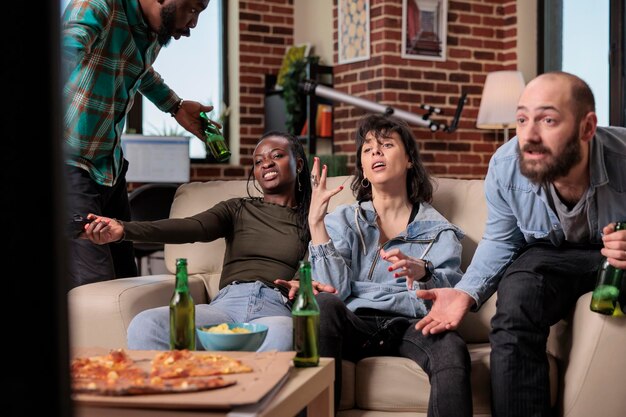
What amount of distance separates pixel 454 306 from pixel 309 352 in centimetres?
65

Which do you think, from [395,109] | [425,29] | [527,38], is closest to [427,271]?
[395,109]

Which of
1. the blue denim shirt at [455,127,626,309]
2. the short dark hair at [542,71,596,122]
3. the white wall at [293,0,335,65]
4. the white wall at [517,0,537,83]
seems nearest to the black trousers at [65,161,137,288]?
the blue denim shirt at [455,127,626,309]

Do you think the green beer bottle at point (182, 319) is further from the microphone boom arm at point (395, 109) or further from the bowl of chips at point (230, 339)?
the microphone boom arm at point (395, 109)

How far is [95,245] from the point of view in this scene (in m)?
2.33

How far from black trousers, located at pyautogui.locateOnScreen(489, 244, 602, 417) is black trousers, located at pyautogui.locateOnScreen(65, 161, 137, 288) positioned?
1.14 meters

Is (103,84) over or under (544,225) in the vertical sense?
over

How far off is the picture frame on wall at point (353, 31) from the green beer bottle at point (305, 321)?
4.00m

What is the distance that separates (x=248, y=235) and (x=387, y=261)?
48cm

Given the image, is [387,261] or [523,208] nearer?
[523,208]

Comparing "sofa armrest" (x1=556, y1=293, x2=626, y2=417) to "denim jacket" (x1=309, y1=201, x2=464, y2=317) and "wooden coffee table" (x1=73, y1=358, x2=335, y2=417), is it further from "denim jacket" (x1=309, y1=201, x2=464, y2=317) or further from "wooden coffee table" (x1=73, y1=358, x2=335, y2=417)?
"wooden coffee table" (x1=73, y1=358, x2=335, y2=417)

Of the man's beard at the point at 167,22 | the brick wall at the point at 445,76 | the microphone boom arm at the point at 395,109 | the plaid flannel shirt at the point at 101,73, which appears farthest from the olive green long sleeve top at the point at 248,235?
the brick wall at the point at 445,76

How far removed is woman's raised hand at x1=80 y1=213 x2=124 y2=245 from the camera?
2142 millimetres

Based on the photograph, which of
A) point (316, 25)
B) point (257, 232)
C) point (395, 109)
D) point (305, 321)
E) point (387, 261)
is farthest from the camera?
point (316, 25)

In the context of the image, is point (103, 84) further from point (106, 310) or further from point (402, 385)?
point (402, 385)
